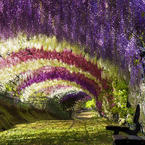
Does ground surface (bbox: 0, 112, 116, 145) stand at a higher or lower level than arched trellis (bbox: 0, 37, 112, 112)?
lower

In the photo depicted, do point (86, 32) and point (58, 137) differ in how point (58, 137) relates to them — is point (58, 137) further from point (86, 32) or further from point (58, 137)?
point (86, 32)


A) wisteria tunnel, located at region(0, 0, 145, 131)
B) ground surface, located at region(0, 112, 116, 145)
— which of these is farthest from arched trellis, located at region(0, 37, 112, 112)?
ground surface, located at region(0, 112, 116, 145)

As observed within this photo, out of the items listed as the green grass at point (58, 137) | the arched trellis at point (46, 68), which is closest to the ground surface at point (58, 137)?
the green grass at point (58, 137)

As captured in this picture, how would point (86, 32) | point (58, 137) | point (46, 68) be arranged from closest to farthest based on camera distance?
point (58, 137), point (86, 32), point (46, 68)

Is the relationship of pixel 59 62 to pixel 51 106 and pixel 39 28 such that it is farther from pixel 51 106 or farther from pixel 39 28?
pixel 51 106

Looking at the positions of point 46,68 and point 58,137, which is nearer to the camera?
point 58,137

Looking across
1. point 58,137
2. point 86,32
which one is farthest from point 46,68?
point 58,137

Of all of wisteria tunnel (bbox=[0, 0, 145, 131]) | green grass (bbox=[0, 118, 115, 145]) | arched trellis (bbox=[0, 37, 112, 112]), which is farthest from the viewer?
arched trellis (bbox=[0, 37, 112, 112])

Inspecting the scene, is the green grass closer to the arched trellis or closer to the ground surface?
the ground surface

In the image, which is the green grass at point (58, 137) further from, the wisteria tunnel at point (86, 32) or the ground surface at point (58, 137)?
the wisteria tunnel at point (86, 32)

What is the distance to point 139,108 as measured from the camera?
7.45 metres

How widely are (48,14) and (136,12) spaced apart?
2.17m

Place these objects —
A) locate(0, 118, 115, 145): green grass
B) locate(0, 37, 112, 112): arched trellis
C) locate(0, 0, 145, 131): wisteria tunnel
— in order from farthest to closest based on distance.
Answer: locate(0, 37, 112, 112): arched trellis < locate(0, 0, 145, 131): wisteria tunnel < locate(0, 118, 115, 145): green grass

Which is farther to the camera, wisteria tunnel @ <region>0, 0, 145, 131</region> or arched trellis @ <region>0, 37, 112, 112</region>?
arched trellis @ <region>0, 37, 112, 112</region>
